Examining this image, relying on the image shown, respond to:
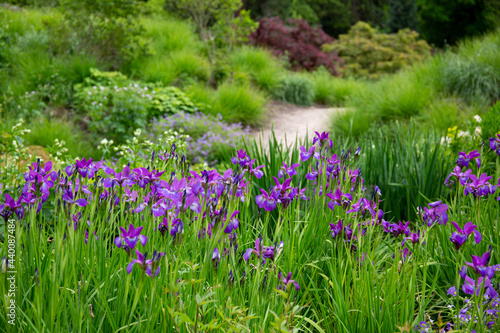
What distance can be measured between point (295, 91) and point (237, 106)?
2.79 meters

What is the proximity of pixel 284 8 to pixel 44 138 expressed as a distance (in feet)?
60.7

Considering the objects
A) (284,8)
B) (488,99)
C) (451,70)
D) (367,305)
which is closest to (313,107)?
(451,70)

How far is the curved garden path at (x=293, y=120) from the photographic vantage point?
7.46 m

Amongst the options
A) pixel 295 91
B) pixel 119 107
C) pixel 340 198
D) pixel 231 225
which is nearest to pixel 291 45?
pixel 295 91

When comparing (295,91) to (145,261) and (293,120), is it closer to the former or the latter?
(293,120)

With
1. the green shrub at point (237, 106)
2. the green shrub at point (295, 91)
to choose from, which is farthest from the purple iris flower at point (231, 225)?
the green shrub at point (295, 91)

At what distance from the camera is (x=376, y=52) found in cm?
1389

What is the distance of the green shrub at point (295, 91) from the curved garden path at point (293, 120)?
221 mm

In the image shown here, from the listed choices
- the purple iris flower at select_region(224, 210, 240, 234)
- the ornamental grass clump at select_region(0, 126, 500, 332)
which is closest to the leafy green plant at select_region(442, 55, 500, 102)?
the ornamental grass clump at select_region(0, 126, 500, 332)

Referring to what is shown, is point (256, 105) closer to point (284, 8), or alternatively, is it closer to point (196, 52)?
point (196, 52)

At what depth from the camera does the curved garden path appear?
7.46 meters

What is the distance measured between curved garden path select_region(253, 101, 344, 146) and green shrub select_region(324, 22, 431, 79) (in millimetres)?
4856

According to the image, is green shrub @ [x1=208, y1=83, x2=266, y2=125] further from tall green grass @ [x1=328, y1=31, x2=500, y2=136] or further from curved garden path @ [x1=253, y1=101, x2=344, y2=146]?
tall green grass @ [x1=328, y1=31, x2=500, y2=136]

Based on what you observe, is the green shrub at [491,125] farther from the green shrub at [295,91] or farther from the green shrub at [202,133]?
the green shrub at [295,91]
